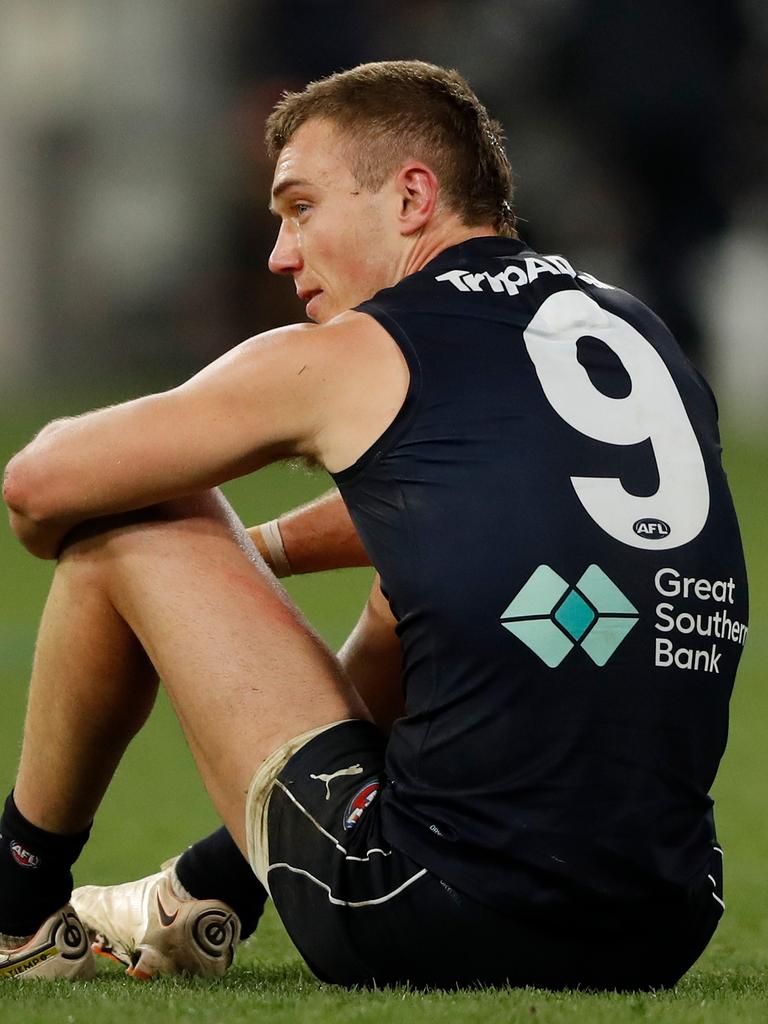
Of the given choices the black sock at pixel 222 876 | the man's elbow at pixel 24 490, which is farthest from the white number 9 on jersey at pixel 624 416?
the black sock at pixel 222 876

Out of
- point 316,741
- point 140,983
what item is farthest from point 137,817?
point 316,741

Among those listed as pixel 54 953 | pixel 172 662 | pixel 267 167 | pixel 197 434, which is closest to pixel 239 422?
pixel 197 434

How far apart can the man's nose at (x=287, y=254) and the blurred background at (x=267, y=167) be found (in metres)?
5.88

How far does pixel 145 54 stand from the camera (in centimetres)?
1317

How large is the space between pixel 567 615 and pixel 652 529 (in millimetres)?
158

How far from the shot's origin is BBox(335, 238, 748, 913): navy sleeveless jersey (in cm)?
218

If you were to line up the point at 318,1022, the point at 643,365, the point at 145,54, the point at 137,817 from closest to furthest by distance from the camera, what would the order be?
the point at 318,1022
the point at 643,365
the point at 137,817
the point at 145,54

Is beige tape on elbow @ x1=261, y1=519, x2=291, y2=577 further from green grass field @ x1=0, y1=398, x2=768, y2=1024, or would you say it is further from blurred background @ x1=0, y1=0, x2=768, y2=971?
blurred background @ x1=0, y1=0, x2=768, y2=971

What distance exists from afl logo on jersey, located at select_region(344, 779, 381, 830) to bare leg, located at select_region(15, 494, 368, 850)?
106 mm

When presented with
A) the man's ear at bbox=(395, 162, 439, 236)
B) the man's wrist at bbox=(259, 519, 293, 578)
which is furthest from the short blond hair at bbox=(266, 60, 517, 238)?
the man's wrist at bbox=(259, 519, 293, 578)

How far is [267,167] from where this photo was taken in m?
12.9

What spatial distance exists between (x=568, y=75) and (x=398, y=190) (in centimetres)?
944

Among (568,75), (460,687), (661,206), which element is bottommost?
(661,206)

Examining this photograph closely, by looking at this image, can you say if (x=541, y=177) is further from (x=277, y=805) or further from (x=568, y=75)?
(x=277, y=805)
